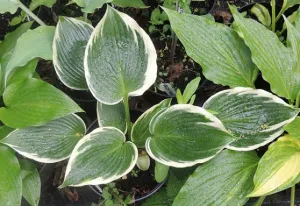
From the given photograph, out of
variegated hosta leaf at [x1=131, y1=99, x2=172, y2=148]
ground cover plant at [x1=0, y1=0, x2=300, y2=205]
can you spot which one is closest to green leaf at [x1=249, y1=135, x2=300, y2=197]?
ground cover plant at [x1=0, y1=0, x2=300, y2=205]

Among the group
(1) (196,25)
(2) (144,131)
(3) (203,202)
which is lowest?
(3) (203,202)

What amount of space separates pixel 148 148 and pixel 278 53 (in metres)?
0.41

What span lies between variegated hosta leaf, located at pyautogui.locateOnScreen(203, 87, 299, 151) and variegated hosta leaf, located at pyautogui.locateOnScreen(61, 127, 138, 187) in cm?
23

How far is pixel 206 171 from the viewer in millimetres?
961

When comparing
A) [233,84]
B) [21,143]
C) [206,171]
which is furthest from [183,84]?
[21,143]

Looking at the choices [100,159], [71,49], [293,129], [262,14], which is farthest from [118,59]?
[262,14]

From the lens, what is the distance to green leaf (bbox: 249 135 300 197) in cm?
92

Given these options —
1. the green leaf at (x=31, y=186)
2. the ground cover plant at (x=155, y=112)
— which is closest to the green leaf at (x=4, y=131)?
the ground cover plant at (x=155, y=112)

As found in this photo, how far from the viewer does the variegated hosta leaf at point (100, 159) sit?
89 cm

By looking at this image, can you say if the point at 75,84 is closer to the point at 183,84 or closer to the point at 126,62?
the point at 126,62

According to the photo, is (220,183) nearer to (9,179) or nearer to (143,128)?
(143,128)

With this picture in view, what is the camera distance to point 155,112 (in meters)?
0.99

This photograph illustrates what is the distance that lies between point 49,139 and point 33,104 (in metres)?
0.10

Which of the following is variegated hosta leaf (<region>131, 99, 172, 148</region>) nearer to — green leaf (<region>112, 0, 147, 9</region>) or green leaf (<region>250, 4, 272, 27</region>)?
green leaf (<region>112, 0, 147, 9</region>)
